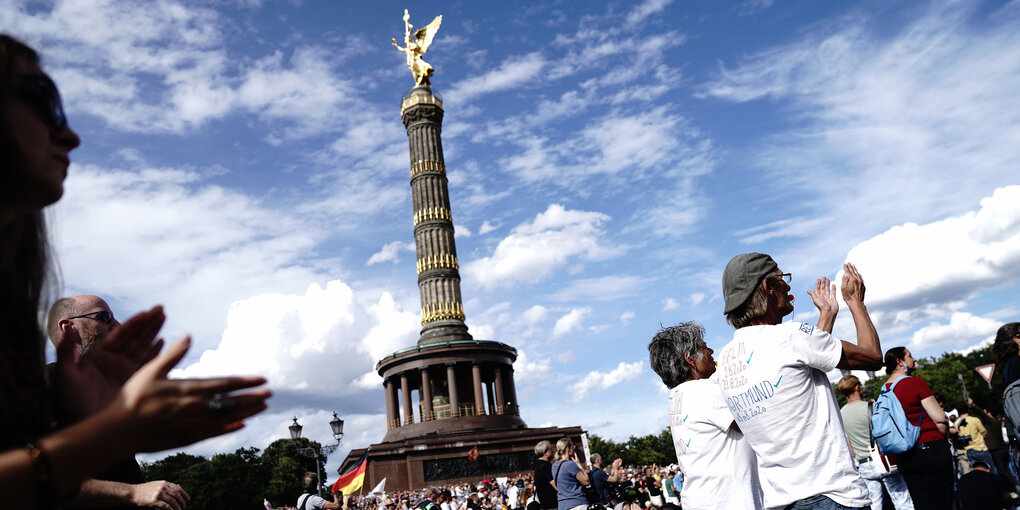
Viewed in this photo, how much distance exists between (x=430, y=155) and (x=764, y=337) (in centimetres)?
3709

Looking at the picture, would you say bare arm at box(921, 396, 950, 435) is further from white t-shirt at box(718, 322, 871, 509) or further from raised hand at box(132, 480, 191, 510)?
raised hand at box(132, 480, 191, 510)

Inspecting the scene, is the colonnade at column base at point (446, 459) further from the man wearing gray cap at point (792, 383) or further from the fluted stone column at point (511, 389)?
the man wearing gray cap at point (792, 383)

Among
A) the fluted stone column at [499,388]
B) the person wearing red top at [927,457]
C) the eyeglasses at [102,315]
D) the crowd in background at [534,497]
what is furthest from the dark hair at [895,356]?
the fluted stone column at [499,388]

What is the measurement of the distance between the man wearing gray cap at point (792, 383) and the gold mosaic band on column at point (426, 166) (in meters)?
36.5

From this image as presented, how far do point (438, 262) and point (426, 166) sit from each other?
5.51m

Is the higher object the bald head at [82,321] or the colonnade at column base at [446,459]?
the colonnade at column base at [446,459]

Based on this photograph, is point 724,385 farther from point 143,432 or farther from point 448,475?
point 448,475

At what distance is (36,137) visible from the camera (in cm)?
134

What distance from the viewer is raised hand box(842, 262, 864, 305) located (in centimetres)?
333

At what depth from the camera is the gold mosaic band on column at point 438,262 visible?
37750mm

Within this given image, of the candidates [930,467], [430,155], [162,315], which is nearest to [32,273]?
[162,315]

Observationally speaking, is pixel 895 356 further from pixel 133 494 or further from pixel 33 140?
pixel 33 140

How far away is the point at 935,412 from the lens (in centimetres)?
530

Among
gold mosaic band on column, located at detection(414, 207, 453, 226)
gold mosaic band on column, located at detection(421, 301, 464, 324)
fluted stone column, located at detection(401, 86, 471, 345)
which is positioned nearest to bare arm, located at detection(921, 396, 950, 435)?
fluted stone column, located at detection(401, 86, 471, 345)
